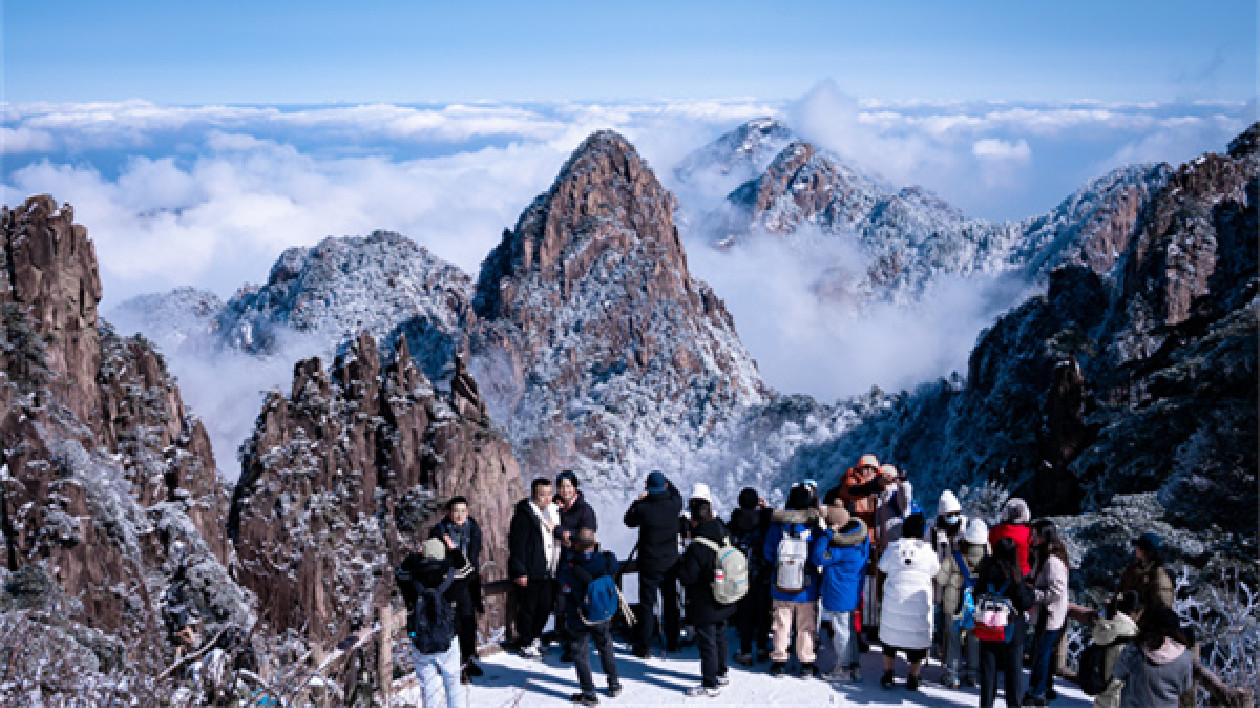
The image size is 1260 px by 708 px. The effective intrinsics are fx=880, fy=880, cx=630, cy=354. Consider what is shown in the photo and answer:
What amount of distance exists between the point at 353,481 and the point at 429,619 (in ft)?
210

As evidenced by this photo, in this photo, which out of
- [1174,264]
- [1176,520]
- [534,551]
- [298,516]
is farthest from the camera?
[298,516]

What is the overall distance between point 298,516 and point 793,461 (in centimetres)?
8845

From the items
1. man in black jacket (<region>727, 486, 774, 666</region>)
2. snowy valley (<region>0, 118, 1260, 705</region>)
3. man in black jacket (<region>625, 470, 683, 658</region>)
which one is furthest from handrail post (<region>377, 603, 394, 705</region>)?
man in black jacket (<region>727, 486, 774, 666</region>)

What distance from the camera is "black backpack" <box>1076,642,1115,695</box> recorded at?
8.91 meters

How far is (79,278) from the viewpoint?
4975 centimetres

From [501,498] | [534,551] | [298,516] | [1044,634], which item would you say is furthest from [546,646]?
[501,498]

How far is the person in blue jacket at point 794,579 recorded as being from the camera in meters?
10.6

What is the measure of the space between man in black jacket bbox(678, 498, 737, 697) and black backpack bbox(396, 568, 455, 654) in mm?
2771

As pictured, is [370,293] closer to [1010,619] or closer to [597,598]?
[597,598]

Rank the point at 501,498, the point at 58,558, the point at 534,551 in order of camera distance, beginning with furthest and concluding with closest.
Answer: the point at 501,498 < the point at 58,558 < the point at 534,551

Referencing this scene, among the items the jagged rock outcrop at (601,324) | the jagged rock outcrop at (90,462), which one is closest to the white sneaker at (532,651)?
the jagged rock outcrop at (90,462)

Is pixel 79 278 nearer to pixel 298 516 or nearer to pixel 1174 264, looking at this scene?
pixel 298 516

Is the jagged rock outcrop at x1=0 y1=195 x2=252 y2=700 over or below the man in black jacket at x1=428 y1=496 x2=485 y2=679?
below

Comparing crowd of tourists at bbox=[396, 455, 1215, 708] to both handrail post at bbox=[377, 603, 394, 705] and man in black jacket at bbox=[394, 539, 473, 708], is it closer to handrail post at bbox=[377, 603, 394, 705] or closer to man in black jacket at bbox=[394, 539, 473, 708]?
man in black jacket at bbox=[394, 539, 473, 708]
